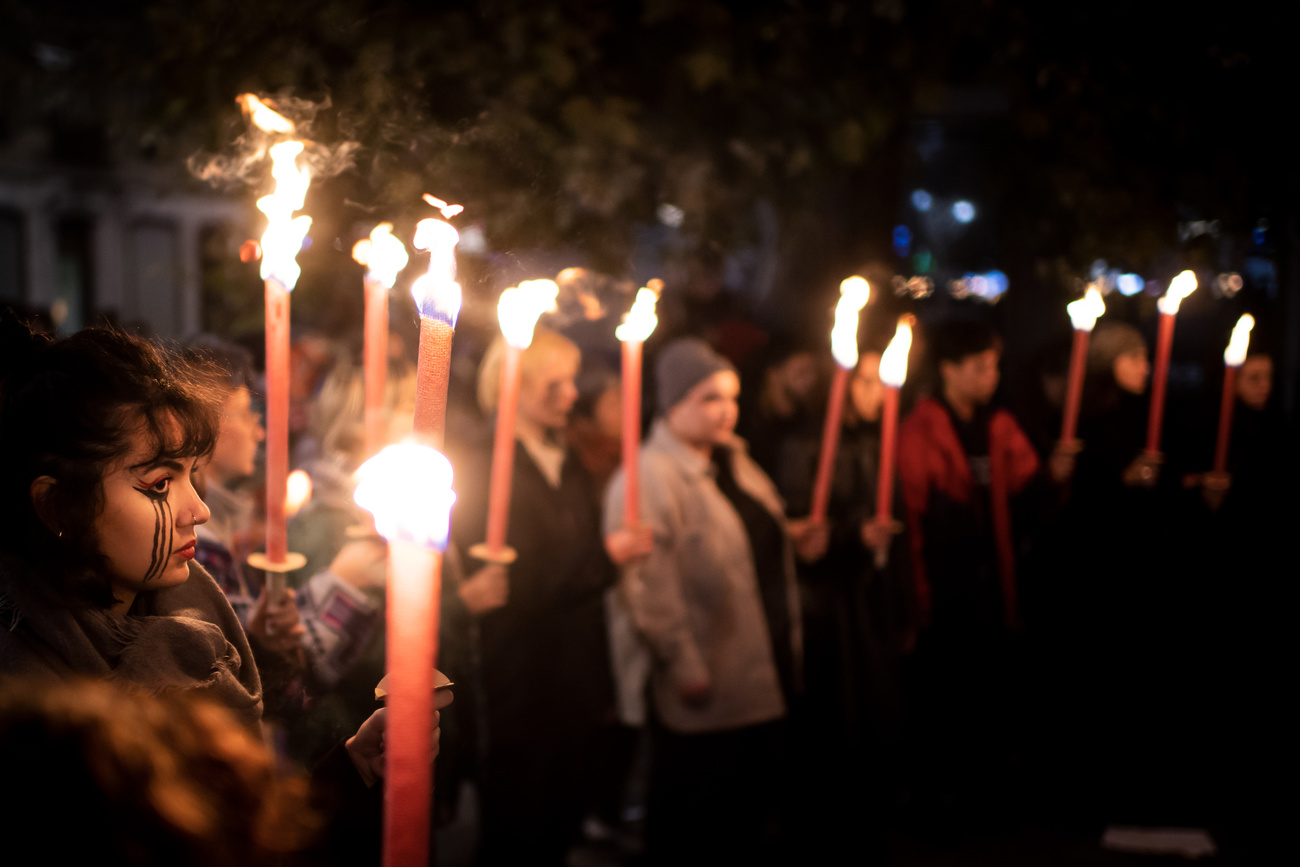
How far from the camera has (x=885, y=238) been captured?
20.0 ft

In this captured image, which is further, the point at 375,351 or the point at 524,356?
the point at 524,356

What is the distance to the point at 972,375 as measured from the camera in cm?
452

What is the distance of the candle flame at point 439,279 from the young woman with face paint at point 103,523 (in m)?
0.41

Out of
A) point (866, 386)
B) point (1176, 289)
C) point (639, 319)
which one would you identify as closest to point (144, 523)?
point (639, 319)

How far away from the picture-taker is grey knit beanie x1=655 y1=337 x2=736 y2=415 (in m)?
3.67

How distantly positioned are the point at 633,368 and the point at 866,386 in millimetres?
1797

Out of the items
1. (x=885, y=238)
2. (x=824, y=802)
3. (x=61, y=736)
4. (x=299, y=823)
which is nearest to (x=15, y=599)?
(x=61, y=736)

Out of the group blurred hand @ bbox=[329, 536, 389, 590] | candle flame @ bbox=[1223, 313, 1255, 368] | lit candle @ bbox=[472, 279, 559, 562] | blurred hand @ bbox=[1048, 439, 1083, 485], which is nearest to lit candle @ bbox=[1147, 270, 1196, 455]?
blurred hand @ bbox=[1048, 439, 1083, 485]

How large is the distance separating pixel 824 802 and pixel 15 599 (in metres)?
3.50

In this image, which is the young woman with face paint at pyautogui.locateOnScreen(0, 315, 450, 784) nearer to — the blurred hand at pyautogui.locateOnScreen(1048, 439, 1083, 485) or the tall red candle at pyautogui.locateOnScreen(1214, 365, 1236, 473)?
the blurred hand at pyautogui.locateOnScreen(1048, 439, 1083, 485)

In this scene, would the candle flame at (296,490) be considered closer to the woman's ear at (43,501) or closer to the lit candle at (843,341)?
the woman's ear at (43,501)

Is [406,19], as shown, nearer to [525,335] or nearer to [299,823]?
[525,335]

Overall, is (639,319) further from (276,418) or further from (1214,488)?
(1214,488)

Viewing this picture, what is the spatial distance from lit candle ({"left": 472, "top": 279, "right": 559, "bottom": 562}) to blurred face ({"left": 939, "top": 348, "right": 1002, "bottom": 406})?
2.63m
